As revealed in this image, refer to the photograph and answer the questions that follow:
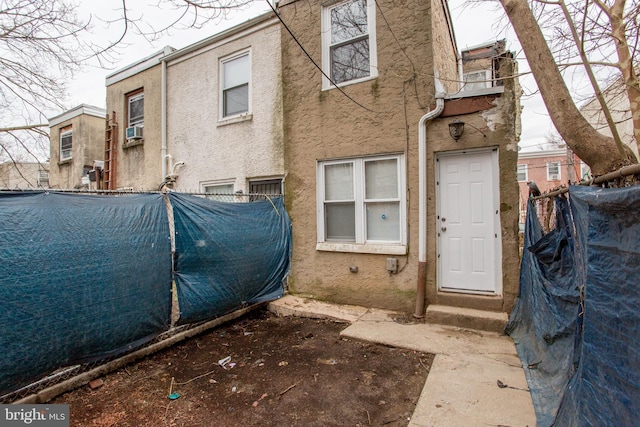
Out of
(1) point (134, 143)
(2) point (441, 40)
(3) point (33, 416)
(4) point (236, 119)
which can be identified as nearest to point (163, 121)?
(1) point (134, 143)

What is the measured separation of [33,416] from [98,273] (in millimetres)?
1287

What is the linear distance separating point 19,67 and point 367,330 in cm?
1009

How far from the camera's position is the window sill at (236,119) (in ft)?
22.9

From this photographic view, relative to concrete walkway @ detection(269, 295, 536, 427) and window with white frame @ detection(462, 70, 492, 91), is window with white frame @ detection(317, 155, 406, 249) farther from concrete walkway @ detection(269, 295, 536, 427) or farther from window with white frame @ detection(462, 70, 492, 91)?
window with white frame @ detection(462, 70, 492, 91)

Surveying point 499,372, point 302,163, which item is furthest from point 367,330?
point 302,163

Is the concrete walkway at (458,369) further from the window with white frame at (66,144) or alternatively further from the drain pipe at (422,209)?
the window with white frame at (66,144)

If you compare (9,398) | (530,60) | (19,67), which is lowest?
(9,398)

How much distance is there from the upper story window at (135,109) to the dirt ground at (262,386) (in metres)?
7.41

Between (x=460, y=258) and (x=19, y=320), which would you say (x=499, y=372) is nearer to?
(x=460, y=258)

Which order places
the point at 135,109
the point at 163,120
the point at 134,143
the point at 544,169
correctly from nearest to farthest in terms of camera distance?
the point at 163,120
the point at 134,143
the point at 135,109
the point at 544,169

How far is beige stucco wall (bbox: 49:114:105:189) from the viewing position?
38.3 ft

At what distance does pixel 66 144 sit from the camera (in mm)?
12352

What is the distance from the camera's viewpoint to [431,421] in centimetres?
269

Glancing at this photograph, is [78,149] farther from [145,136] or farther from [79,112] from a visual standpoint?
[145,136]
